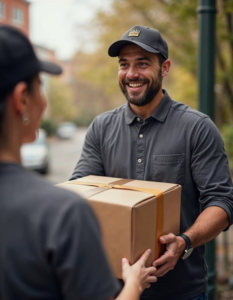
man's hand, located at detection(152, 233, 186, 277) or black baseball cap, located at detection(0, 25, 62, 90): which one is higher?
black baseball cap, located at detection(0, 25, 62, 90)

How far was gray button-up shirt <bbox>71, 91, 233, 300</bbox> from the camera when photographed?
6.48ft

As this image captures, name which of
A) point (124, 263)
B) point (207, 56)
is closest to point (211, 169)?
point (124, 263)

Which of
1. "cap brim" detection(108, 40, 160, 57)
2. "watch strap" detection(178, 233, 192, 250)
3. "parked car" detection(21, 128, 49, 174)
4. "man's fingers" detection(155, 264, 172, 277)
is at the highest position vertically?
"cap brim" detection(108, 40, 160, 57)

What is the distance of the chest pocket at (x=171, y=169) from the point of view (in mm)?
2006

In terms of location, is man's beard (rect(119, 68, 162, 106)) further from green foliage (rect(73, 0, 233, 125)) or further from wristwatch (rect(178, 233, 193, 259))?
green foliage (rect(73, 0, 233, 125))

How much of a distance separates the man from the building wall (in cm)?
159

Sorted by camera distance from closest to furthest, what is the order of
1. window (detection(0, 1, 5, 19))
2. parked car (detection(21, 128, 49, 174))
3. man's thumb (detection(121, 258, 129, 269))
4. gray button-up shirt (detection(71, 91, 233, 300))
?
man's thumb (detection(121, 258, 129, 269)) < gray button-up shirt (detection(71, 91, 233, 300)) < window (detection(0, 1, 5, 19)) < parked car (detection(21, 128, 49, 174))

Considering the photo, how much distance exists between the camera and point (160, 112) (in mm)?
2139

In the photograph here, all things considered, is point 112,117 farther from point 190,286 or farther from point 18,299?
point 18,299

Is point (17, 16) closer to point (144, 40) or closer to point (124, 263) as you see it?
point (144, 40)

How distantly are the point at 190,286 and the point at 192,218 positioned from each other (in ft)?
1.08

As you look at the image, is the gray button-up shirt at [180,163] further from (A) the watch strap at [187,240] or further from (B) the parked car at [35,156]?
(B) the parked car at [35,156]

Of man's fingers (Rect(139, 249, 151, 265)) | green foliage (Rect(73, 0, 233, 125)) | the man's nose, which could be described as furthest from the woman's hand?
green foliage (Rect(73, 0, 233, 125))

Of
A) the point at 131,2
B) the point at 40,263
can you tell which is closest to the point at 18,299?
the point at 40,263
